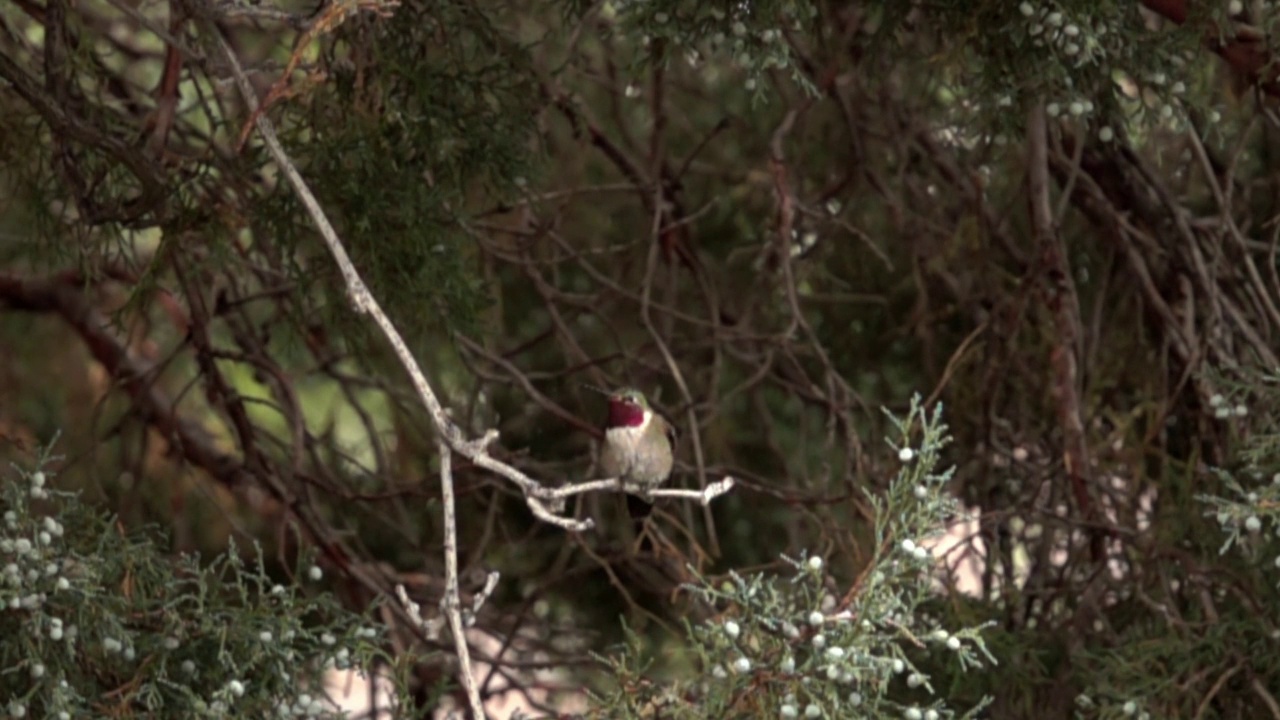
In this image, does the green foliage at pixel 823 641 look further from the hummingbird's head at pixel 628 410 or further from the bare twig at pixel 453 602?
the hummingbird's head at pixel 628 410

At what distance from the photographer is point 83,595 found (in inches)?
101

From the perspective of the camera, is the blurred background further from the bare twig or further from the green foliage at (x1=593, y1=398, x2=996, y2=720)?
the bare twig

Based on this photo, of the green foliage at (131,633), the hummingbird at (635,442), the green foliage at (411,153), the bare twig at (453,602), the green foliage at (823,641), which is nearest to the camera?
the bare twig at (453,602)

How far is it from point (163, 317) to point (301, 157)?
2.09m

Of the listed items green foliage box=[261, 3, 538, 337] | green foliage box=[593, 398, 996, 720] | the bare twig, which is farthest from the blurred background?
the bare twig

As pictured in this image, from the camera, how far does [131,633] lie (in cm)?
262

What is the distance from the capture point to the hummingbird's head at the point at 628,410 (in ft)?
10.6

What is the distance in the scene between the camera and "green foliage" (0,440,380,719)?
8.27ft

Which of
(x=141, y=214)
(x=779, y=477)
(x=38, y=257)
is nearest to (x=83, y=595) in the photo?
(x=141, y=214)

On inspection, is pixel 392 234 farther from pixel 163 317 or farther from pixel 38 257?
pixel 163 317

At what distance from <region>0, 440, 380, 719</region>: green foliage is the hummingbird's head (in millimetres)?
698

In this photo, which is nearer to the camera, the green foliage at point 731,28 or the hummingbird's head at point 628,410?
the green foliage at point 731,28

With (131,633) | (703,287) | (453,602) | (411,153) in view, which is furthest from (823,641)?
(703,287)

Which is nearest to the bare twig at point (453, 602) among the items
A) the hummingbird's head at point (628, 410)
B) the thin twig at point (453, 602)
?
the thin twig at point (453, 602)
